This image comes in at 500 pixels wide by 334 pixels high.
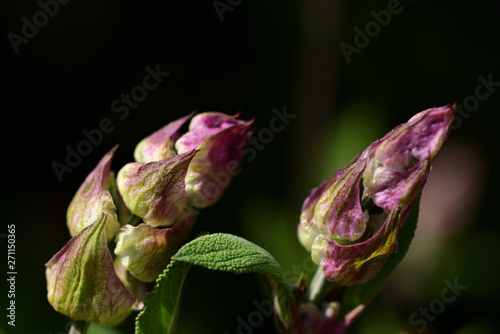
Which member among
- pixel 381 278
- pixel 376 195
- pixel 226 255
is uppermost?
pixel 226 255

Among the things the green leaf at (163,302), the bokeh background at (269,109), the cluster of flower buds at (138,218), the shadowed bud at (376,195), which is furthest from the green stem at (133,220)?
the bokeh background at (269,109)

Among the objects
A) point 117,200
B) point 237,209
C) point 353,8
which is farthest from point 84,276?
point 353,8

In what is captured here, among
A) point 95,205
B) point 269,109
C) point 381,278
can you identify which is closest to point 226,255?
point 95,205

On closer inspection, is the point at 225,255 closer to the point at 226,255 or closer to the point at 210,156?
the point at 226,255

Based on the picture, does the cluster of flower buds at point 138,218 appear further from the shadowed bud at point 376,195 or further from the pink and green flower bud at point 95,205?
the shadowed bud at point 376,195

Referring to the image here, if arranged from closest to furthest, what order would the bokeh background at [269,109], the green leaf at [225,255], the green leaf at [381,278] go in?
1. the green leaf at [225,255]
2. the green leaf at [381,278]
3. the bokeh background at [269,109]

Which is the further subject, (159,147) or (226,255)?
(159,147)

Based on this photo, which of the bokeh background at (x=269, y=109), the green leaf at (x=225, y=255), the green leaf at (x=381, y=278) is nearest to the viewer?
the green leaf at (x=225, y=255)
